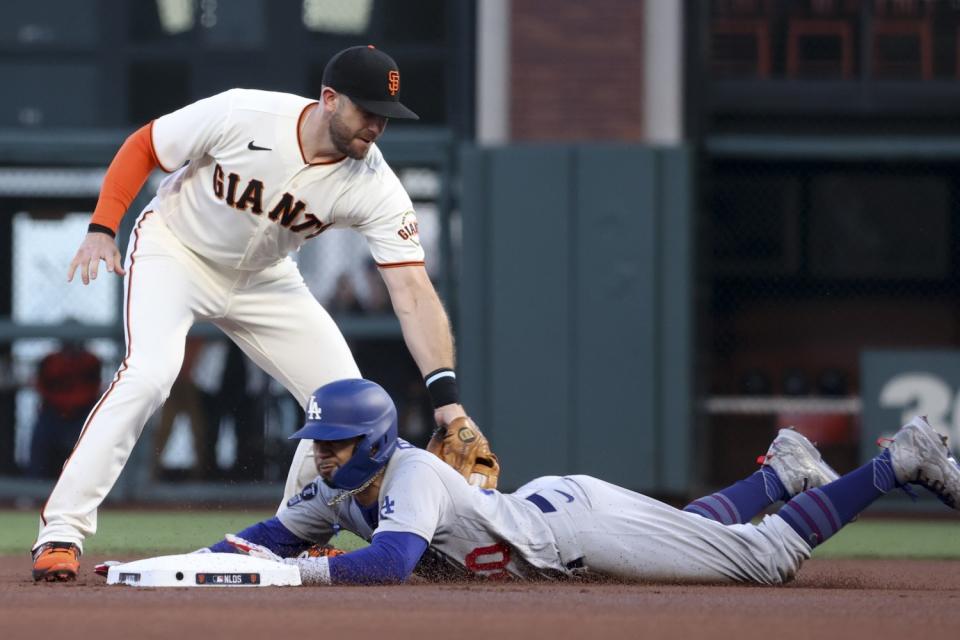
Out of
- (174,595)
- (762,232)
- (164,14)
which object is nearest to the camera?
(174,595)

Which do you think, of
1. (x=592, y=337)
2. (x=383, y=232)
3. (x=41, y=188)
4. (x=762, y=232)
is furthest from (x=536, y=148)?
(x=383, y=232)

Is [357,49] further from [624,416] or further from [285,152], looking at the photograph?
[624,416]

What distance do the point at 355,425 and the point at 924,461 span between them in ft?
7.12

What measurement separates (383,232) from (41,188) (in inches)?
262

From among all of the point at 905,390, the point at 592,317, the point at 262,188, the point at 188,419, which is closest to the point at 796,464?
the point at 262,188

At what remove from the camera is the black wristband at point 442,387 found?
613 cm

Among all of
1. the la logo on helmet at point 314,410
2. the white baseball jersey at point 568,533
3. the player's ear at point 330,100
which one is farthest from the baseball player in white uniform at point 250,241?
the la logo on helmet at point 314,410

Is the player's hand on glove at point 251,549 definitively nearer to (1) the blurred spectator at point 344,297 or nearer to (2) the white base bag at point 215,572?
(2) the white base bag at point 215,572

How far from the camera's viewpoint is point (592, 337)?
11320 millimetres

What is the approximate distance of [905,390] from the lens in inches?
451

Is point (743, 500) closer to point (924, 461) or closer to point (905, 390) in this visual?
point (924, 461)

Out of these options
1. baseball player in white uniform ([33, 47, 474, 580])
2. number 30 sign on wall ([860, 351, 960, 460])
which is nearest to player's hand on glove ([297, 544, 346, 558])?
baseball player in white uniform ([33, 47, 474, 580])

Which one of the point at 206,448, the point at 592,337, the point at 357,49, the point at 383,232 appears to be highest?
the point at 357,49

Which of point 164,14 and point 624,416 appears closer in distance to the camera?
point 624,416
